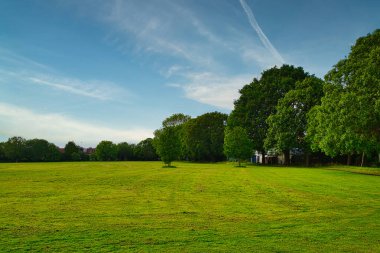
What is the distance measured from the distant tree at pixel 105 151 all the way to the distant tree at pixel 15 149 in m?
25.6

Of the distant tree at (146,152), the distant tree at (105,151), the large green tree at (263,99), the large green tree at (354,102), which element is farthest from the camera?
the distant tree at (146,152)

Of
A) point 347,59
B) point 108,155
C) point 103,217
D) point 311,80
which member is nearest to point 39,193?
point 103,217

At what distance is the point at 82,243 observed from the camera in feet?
31.4

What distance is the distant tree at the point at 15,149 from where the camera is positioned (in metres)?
121

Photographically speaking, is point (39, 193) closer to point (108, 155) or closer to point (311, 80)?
point (311, 80)

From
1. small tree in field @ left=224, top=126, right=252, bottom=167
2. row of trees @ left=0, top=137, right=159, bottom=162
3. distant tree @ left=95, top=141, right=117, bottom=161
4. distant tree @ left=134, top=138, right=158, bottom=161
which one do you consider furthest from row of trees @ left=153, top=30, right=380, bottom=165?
distant tree @ left=95, top=141, right=117, bottom=161

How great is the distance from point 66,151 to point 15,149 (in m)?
18.6

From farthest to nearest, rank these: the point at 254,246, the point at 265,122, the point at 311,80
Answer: the point at 265,122 → the point at 311,80 → the point at 254,246

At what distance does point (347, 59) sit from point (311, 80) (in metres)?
20.0

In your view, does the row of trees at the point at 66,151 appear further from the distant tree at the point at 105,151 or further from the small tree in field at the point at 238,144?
the small tree in field at the point at 238,144

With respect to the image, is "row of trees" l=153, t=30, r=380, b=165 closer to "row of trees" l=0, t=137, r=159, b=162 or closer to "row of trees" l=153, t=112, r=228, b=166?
"row of trees" l=153, t=112, r=228, b=166

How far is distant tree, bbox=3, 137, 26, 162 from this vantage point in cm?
12112

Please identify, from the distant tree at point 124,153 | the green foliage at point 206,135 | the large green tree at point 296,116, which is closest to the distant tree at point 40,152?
the distant tree at point 124,153

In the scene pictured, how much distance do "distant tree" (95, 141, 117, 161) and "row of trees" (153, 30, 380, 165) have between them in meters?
35.5
